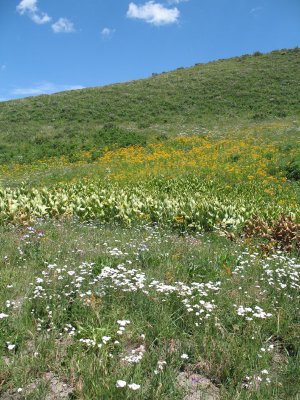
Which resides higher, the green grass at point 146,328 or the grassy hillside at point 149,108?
the grassy hillside at point 149,108

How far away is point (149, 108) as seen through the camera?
123 feet

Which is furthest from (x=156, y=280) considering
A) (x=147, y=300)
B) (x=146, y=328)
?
(x=146, y=328)

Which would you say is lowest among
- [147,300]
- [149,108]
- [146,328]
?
[146,328]

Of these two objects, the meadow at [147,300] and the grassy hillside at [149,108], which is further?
the grassy hillside at [149,108]

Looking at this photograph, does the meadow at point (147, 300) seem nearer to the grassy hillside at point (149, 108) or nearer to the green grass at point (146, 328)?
the green grass at point (146, 328)

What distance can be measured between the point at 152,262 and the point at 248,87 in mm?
38689

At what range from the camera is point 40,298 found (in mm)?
4719

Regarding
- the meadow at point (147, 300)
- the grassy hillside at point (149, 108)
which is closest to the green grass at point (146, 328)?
the meadow at point (147, 300)

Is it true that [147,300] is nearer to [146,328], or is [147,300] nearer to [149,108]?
[146,328]

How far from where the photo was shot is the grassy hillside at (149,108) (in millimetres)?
27156

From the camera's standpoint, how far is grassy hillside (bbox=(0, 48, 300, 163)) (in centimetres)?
2716

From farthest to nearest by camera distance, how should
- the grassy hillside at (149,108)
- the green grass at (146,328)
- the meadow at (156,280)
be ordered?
the grassy hillside at (149,108), the meadow at (156,280), the green grass at (146,328)

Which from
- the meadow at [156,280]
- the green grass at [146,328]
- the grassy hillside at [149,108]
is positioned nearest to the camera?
the green grass at [146,328]

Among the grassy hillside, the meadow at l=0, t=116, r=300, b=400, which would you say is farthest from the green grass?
the grassy hillside
